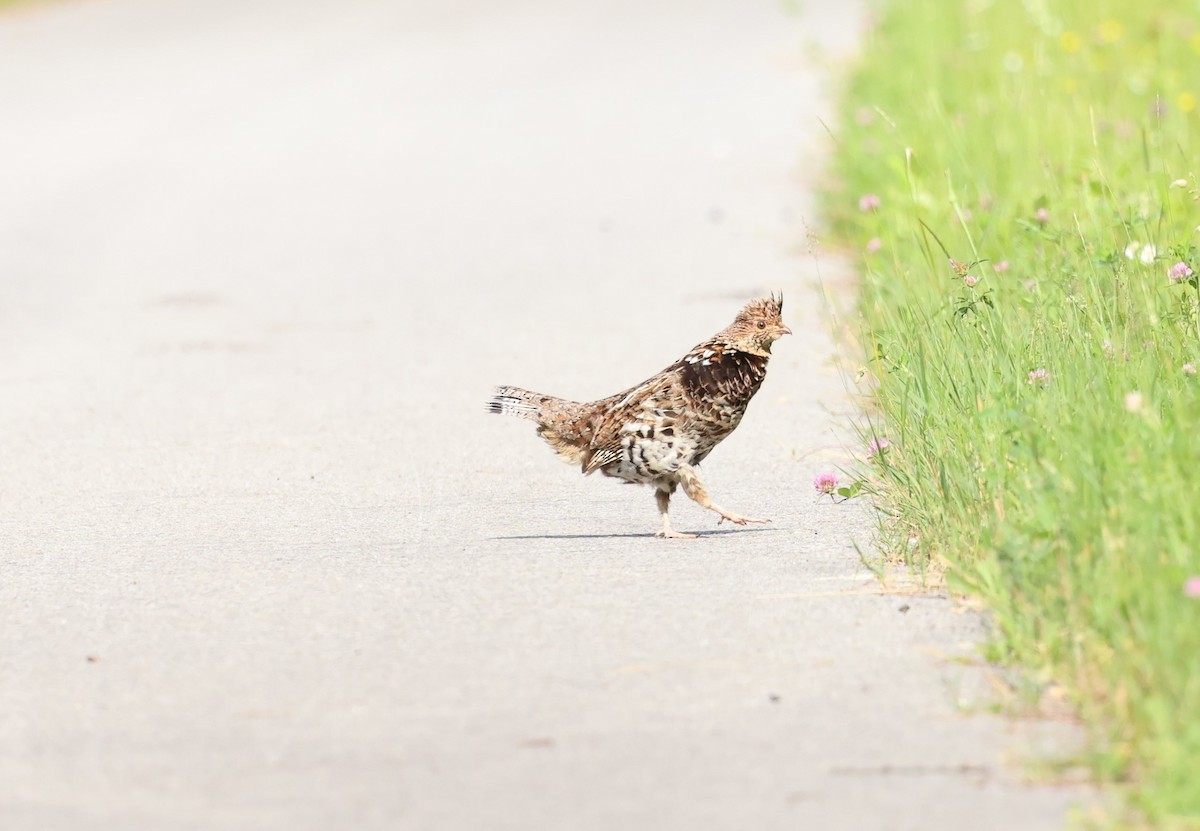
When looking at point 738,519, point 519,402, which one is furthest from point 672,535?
point 519,402

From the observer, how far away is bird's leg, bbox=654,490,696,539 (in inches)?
289

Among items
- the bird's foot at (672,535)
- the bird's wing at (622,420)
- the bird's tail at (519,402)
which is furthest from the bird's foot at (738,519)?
the bird's tail at (519,402)

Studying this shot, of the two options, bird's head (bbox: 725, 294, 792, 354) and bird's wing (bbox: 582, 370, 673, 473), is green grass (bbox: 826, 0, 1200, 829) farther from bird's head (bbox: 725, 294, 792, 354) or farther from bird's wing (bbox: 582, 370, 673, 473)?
bird's wing (bbox: 582, 370, 673, 473)

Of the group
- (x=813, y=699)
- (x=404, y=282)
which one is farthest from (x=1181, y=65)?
(x=813, y=699)

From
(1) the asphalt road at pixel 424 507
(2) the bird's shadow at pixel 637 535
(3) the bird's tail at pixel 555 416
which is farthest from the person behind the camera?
(3) the bird's tail at pixel 555 416

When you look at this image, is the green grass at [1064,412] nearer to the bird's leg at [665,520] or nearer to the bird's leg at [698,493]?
the bird's leg at [698,493]

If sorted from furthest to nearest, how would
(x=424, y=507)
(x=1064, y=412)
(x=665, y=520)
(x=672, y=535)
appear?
(x=424, y=507)
(x=665, y=520)
(x=672, y=535)
(x=1064, y=412)

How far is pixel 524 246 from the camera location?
14.3m

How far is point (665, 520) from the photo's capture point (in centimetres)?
746

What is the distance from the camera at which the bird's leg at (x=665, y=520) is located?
→ 24.1 ft

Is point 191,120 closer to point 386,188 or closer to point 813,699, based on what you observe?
point 386,188

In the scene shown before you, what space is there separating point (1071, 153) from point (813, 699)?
5.98 m

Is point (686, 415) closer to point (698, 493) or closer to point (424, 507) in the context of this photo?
point (698, 493)

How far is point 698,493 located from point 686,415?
10.9 inches
